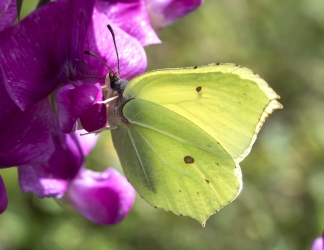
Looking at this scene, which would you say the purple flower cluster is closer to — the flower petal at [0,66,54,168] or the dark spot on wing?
the flower petal at [0,66,54,168]

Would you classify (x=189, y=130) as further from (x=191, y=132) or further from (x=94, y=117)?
(x=94, y=117)

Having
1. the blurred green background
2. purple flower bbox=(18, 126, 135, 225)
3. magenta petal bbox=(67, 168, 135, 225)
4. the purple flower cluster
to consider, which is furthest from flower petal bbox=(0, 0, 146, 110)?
the blurred green background

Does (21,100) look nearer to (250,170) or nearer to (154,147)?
(154,147)

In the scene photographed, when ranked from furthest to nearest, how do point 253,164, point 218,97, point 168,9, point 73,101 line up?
point 253,164 → point 168,9 → point 218,97 → point 73,101

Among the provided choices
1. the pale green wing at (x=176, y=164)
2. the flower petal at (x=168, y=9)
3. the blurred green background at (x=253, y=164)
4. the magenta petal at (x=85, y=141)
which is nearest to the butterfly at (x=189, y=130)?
the pale green wing at (x=176, y=164)

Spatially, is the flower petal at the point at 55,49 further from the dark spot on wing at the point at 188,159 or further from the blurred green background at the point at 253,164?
the blurred green background at the point at 253,164

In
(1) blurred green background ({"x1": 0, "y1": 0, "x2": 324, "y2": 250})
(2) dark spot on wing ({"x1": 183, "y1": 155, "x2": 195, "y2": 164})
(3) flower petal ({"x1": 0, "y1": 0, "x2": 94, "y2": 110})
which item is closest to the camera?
(3) flower petal ({"x1": 0, "y1": 0, "x2": 94, "y2": 110})

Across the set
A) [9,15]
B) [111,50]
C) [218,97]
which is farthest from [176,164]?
[9,15]
